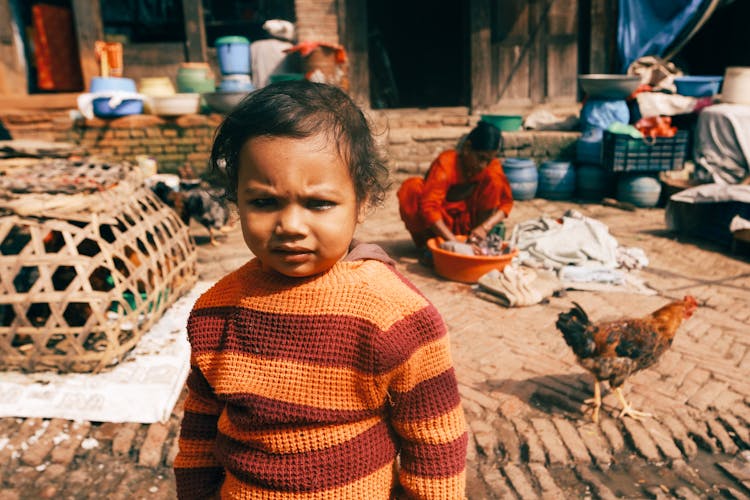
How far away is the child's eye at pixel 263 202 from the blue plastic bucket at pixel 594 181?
7.90 metres

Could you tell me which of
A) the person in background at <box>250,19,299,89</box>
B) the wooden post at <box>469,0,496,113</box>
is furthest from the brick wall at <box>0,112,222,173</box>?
the wooden post at <box>469,0,496,113</box>

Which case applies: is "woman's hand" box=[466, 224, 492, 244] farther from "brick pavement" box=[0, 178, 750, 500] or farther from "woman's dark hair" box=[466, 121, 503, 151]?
"brick pavement" box=[0, 178, 750, 500]

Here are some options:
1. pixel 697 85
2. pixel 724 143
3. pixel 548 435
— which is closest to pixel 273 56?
pixel 697 85

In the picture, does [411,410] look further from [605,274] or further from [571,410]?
[605,274]

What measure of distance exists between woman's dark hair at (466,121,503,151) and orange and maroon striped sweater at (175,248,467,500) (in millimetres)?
3754

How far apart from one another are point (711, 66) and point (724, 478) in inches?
435

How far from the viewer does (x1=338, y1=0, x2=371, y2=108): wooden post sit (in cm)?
988

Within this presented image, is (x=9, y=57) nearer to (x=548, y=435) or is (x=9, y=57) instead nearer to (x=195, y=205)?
(x=195, y=205)

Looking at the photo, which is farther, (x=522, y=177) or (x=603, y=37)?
(x=603, y=37)

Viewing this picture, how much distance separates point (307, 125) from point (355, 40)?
9.55 meters

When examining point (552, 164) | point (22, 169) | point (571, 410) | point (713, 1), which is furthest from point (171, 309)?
point (713, 1)

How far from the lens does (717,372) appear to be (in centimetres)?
355

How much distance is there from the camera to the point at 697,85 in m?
8.70

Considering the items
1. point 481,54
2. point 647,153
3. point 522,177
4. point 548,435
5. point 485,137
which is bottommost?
point 548,435
